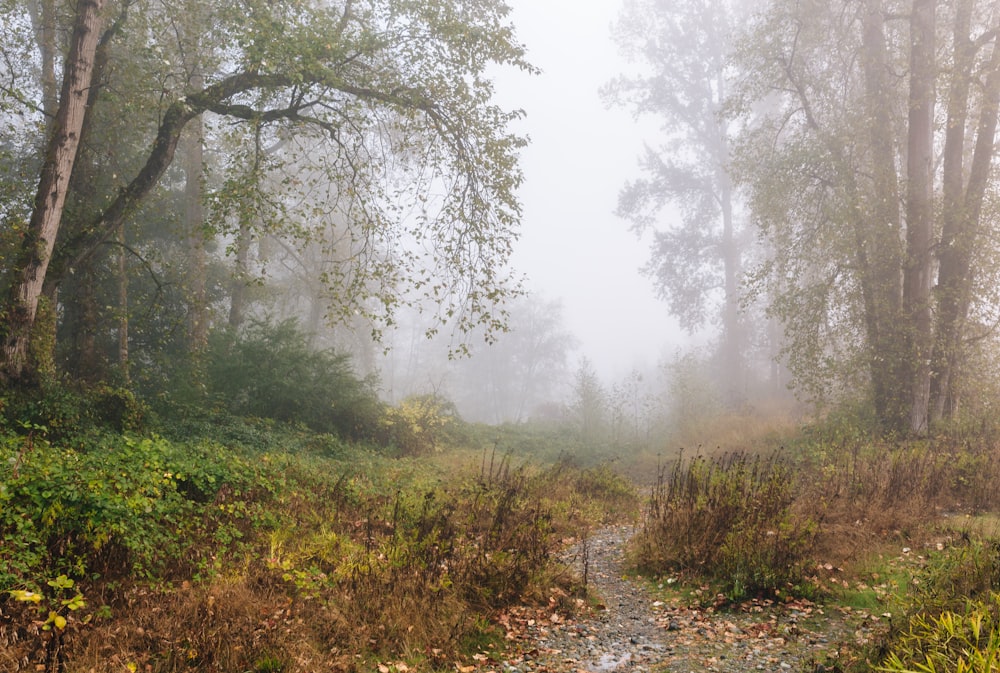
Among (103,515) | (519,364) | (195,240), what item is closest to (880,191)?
(103,515)

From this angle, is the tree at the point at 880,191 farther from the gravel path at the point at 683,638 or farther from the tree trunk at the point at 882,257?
the gravel path at the point at 683,638

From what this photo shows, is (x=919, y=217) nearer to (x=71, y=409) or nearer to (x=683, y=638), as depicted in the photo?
(x=683, y=638)

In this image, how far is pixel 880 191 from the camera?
1247 centimetres

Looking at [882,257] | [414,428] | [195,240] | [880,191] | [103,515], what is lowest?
[103,515]

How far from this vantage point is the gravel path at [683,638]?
178 inches

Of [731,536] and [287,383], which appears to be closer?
[731,536]

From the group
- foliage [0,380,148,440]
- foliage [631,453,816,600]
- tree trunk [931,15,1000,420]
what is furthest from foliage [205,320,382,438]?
tree trunk [931,15,1000,420]

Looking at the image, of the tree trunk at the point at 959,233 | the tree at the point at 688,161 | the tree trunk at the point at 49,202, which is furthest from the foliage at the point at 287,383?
the tree at the point at 688,161

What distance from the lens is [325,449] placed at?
40.8ft

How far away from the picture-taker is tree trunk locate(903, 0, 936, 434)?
38.3 feet

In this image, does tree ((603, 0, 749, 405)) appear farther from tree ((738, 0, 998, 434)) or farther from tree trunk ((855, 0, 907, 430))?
tree trunk ((855, 0, 907, 430))

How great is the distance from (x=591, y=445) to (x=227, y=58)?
54.1ft

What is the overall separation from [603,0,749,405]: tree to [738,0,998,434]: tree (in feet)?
46.8

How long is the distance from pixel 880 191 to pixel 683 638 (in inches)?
452
